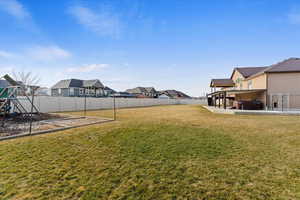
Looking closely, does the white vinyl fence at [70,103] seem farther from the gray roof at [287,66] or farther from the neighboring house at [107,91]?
the gray roof at [287,66]

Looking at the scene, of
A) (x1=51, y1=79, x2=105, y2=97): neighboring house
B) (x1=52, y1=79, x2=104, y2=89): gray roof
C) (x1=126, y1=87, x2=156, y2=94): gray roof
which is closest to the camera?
(x1=51, y1=79, x2=105, y2=97): neighboring house

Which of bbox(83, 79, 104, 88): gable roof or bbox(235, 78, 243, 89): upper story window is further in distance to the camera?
bbox(83, 79, 104, 88): gable roof

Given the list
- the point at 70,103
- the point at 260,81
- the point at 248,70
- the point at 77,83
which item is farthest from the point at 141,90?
the point at 260,81

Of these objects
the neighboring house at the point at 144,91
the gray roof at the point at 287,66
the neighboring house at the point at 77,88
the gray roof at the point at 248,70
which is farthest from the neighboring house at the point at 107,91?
the gray roof at the point at 287,66

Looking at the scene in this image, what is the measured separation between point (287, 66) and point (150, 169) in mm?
19622

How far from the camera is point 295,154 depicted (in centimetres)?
349

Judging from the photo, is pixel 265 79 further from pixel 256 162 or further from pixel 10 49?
pixel 10 49

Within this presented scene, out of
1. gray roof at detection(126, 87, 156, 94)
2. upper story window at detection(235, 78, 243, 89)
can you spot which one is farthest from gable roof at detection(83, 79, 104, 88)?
upper story window at detection(235, 78, 243, 89)

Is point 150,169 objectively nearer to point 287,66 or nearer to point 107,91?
point 287,66

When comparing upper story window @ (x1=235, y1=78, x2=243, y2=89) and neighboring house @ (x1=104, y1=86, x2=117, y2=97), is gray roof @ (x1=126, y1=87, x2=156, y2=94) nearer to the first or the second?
neighboring house @ (x1=104, y1=86, x2=117, y2=97)

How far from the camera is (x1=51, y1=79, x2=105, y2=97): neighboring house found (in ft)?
96.6

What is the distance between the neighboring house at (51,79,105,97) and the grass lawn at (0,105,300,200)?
27.2 metres

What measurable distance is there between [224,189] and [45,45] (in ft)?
53.3

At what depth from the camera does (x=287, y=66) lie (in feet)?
46.8
